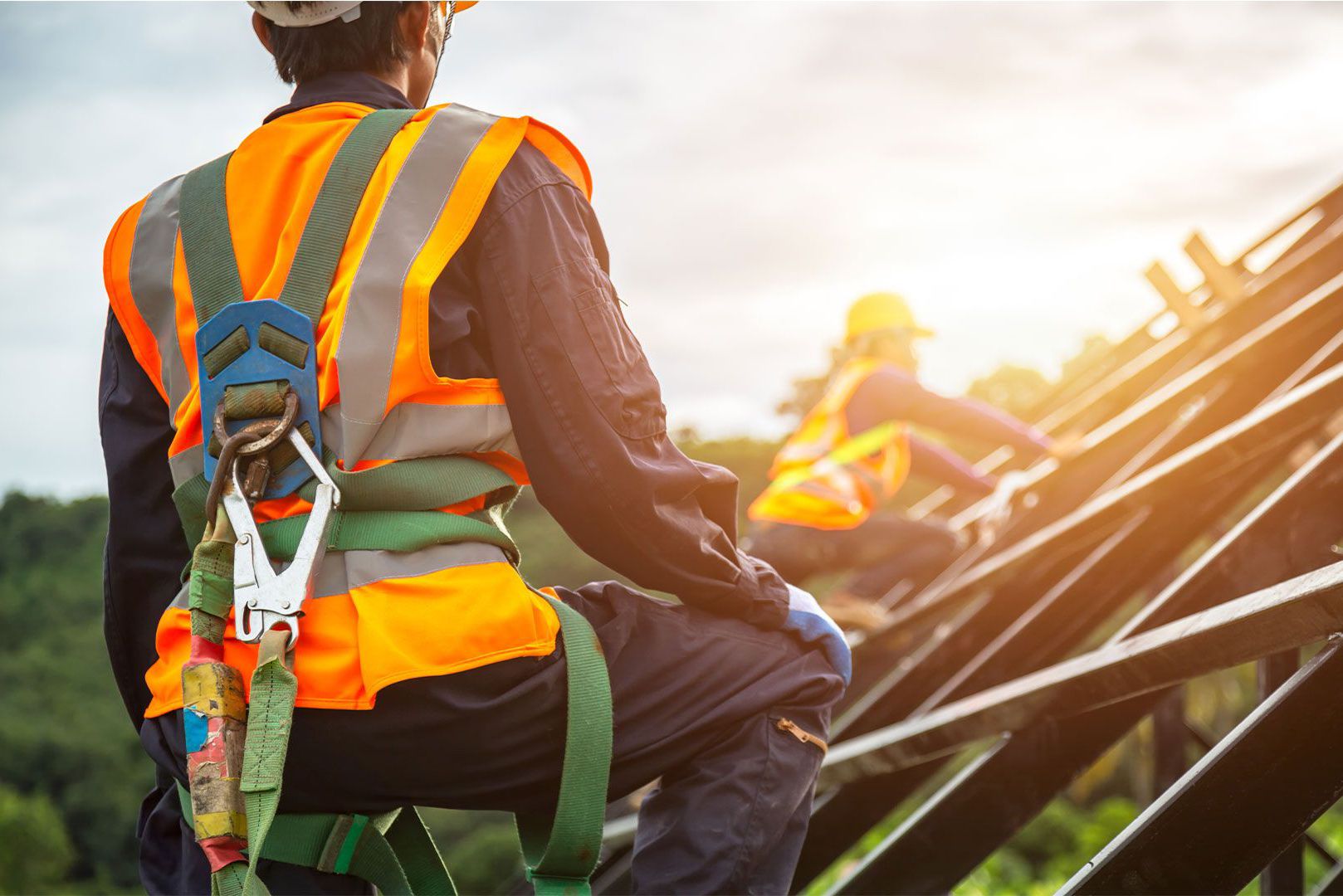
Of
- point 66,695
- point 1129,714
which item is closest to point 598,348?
point 1129,714

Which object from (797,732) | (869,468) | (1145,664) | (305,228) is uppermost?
(305,228)

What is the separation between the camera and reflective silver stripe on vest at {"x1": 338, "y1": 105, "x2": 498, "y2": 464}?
1.60 meters

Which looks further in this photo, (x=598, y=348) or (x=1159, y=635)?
(x=1159, y=635)

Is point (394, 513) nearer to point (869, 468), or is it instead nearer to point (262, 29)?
point (262, 29)

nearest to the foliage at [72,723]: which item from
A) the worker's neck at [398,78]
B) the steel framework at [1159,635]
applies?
the steel framework at [1159,635]

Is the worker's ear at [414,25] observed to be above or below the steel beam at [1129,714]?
above

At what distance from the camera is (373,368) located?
1598 millimetres

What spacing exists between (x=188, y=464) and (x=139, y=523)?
7.4 inches

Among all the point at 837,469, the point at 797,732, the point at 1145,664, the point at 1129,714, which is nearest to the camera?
the point at 797,732

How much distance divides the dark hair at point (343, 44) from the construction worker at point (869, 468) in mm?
4165

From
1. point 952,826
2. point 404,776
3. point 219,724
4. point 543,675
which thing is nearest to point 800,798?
point 543,675

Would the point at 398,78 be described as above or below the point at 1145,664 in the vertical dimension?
above

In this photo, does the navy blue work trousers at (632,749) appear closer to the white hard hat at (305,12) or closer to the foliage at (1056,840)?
the white hard hat at (305,12)

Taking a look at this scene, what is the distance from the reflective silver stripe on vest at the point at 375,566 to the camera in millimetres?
1607
